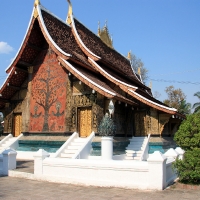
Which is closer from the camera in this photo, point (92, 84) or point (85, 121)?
point (92, 84)

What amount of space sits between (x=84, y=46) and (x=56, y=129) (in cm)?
466

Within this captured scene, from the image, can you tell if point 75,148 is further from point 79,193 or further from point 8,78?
point 8,78

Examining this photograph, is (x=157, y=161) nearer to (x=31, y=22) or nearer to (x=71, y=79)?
(x=71, y=79)

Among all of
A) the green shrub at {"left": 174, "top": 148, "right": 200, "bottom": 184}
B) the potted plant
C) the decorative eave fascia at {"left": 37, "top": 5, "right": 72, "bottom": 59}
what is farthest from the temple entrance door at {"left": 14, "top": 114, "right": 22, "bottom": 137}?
the green shrub at {"left": 174, "top": 148, "right": 200, "bottom": 184}

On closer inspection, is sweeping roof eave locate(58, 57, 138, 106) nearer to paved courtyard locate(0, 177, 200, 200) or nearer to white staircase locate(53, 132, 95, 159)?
white staircase locate(53, 132, 95, 159)

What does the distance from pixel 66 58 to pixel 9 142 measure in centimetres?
538

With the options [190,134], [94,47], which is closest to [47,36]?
[94,47]

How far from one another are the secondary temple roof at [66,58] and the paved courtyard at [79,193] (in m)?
4.72

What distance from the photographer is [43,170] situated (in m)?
8.11

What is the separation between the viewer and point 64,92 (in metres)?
12.2

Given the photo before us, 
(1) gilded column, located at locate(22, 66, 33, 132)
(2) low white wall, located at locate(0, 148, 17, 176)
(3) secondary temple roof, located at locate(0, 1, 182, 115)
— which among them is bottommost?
(2) low white wall, located at locate(0, 148, 17, 176)

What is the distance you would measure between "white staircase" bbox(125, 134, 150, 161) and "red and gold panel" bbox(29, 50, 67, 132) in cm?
319

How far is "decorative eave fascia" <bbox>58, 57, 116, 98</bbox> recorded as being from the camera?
10077mm

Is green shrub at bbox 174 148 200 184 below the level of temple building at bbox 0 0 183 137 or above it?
below
